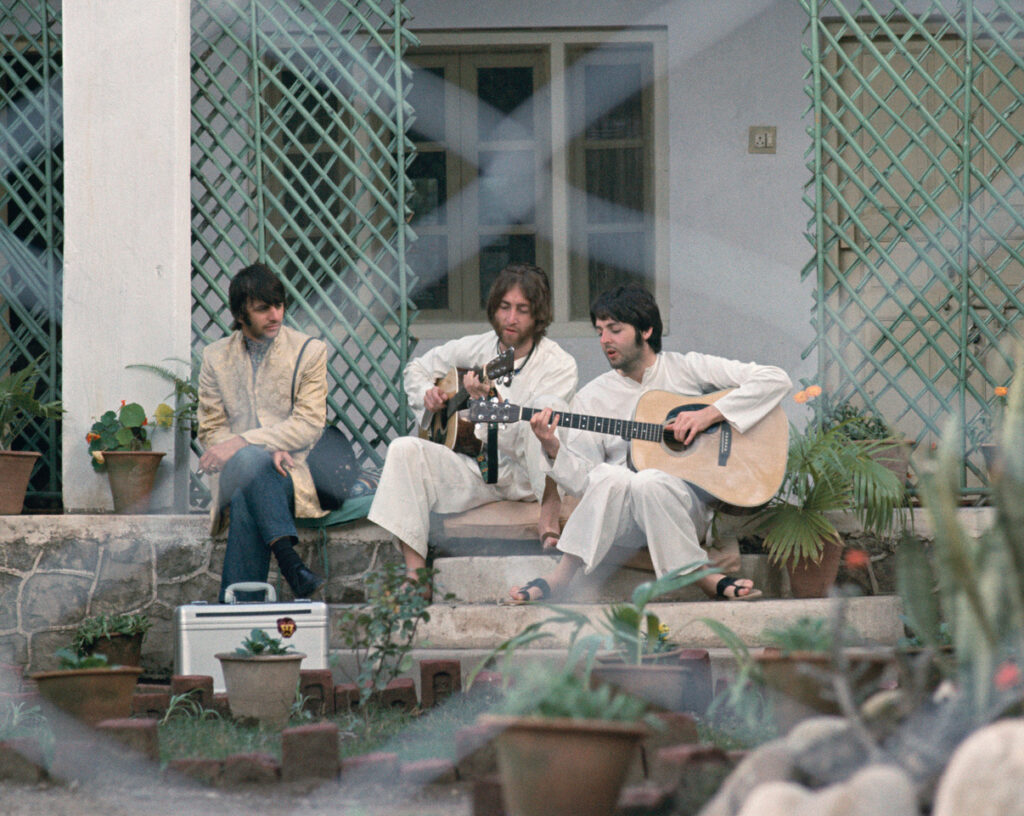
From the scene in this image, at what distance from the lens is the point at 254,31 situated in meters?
4.92

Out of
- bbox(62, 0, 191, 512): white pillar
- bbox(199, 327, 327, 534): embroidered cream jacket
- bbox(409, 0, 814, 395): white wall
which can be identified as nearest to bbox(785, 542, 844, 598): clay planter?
bbox(199, 327, 327, 534): embroidered cream jacket

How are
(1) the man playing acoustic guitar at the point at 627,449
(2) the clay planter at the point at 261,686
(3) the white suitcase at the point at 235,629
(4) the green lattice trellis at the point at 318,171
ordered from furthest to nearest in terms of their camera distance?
(4) the green lattice trellis at the point at 318,171
(1) the man playing acoustic guitar at the point at 627,449
(3) the white suitcase at the point at 235,629
(2) the clay planter at the point at 261,686

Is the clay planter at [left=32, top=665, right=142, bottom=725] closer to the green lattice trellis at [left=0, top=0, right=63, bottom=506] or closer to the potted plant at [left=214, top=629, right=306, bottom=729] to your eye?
the potted plant at [left=214, top=629, right=306, bottom=729]

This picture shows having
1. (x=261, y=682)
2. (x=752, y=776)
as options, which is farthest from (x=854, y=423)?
(x=752, y=776)

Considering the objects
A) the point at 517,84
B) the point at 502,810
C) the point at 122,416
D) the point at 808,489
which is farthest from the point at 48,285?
the point at 502,810

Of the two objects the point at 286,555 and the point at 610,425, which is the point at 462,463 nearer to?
the point at 610,425

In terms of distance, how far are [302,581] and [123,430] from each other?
0.98 meters

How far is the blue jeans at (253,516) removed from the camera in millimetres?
4141

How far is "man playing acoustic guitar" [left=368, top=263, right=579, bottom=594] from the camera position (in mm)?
4332

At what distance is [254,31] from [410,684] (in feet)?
9.03

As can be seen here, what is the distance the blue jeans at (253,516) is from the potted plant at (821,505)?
164cm

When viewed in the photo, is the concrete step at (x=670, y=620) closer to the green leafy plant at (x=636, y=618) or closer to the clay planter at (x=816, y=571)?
the clay planter at (x=816, y=571)

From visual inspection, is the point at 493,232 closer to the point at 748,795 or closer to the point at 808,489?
the point at 808,489

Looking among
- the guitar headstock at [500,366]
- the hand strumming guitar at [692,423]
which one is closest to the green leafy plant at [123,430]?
the guitar headstock at [500,366]
